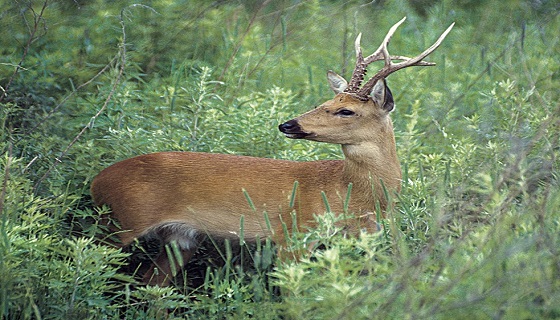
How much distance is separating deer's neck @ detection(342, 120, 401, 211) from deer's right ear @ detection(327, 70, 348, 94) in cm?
53

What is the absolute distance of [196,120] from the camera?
5.72 meters

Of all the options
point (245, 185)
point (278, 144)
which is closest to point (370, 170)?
point (245, 185)

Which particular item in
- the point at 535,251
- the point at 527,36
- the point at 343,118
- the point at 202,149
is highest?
the point at 535,251

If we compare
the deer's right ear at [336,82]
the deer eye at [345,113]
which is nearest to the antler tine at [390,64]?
the deer eye at [345,113]

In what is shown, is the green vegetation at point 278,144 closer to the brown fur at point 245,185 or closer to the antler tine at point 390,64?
the brown fur at point 245,185

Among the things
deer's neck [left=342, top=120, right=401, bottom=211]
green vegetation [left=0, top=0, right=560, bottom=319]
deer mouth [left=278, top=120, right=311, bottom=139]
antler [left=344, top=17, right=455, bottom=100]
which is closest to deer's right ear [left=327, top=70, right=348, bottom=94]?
antler [left=344, top=17, right=455, bottom=100]

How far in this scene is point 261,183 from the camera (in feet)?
16.6

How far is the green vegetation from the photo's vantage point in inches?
133

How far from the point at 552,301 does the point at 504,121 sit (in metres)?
2.46

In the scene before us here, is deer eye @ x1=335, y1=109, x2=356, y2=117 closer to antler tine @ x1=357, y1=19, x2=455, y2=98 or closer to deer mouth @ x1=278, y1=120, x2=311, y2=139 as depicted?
antler tine @ x1=357, y1=19, x2=455, y2=98

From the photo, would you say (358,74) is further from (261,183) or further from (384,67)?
(261,183)

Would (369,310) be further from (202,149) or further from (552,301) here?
(202,149)

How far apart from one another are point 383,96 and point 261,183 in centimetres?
85

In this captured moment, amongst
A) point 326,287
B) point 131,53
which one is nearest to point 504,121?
point 326,287
